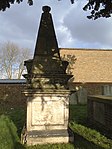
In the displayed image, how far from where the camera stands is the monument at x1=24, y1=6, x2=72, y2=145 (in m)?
7.64

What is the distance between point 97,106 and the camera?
10.4 m

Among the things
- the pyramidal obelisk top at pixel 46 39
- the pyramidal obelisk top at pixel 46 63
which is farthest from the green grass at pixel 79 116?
the pyramidal obelisk top at pixel 46 39

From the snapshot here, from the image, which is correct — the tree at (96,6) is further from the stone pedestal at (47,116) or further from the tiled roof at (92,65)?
the tiled roof at (92,65)

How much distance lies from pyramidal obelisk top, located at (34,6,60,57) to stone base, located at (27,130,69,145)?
8.31 ft

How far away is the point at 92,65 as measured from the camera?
1173 inches

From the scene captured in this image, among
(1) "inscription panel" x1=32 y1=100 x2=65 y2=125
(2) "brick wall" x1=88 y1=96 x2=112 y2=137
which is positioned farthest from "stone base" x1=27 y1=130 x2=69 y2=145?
(2) "brick wall" x1=88 y1=96 x2=112 y2=137

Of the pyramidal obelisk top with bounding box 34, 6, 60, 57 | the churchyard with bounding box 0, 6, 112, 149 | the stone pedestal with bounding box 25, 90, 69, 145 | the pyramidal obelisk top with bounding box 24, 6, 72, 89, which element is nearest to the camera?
the churchyard with bounding box 0, 6, 112, 149

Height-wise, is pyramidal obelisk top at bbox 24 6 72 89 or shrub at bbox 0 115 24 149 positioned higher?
pyramidal obelisk top at bbox 24 6 72 89

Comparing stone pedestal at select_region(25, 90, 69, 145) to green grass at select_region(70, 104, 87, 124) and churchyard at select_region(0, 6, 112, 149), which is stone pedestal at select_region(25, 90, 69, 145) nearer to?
churchyard at select_region(0, 6, 112, 149)

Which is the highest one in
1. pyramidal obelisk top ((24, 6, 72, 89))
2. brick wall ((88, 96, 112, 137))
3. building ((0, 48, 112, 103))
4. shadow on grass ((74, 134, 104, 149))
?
building ((0, 48, 112, 103))

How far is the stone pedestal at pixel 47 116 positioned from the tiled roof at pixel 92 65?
67.5 feet

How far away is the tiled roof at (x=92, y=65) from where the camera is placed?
29.0 meters

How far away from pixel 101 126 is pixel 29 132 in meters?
3.27

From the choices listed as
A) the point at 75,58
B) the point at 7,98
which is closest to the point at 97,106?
the point at 7,98
